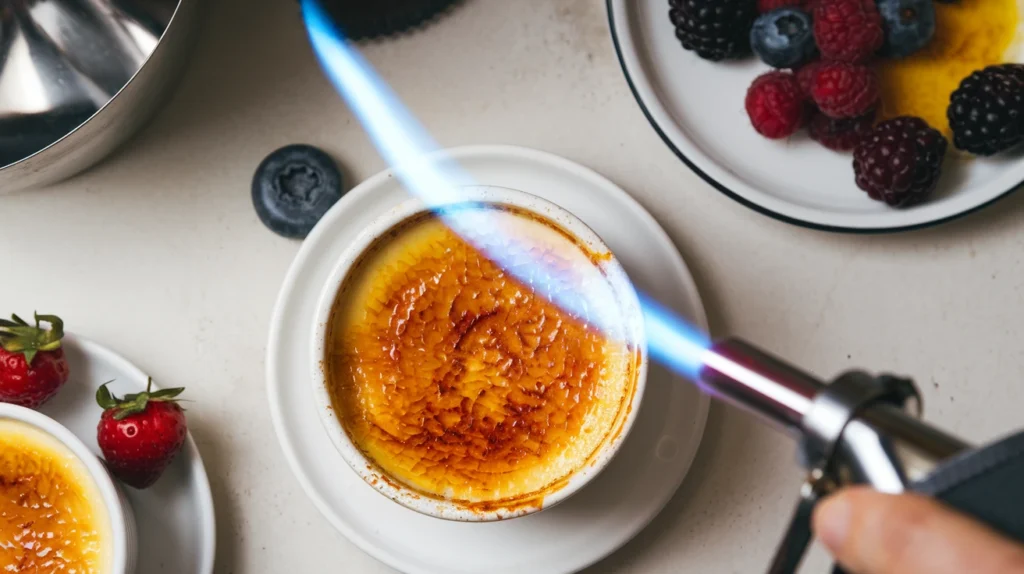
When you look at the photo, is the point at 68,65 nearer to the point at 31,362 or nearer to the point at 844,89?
the point at 31,362

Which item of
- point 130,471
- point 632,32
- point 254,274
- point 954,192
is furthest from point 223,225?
point 954,192

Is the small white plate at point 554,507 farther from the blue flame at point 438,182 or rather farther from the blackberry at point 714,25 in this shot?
the blackberry at point 714,25

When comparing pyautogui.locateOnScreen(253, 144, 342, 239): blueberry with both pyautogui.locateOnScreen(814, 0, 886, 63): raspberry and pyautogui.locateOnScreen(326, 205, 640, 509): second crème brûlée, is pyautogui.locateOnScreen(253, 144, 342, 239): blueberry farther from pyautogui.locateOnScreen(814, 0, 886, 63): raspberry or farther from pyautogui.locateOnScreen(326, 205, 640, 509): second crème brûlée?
pyautogui.locateOnScreen(814, 0, 886, 63): raspberry

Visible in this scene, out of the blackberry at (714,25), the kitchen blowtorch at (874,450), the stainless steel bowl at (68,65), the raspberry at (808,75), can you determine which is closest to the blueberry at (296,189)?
the stainless steel bowl at (68,65)

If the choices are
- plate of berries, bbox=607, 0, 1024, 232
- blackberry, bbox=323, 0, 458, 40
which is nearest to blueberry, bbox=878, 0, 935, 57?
plate of berries, bbox=607, 0, 1024, 232

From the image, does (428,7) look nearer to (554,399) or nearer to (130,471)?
(554,399)
